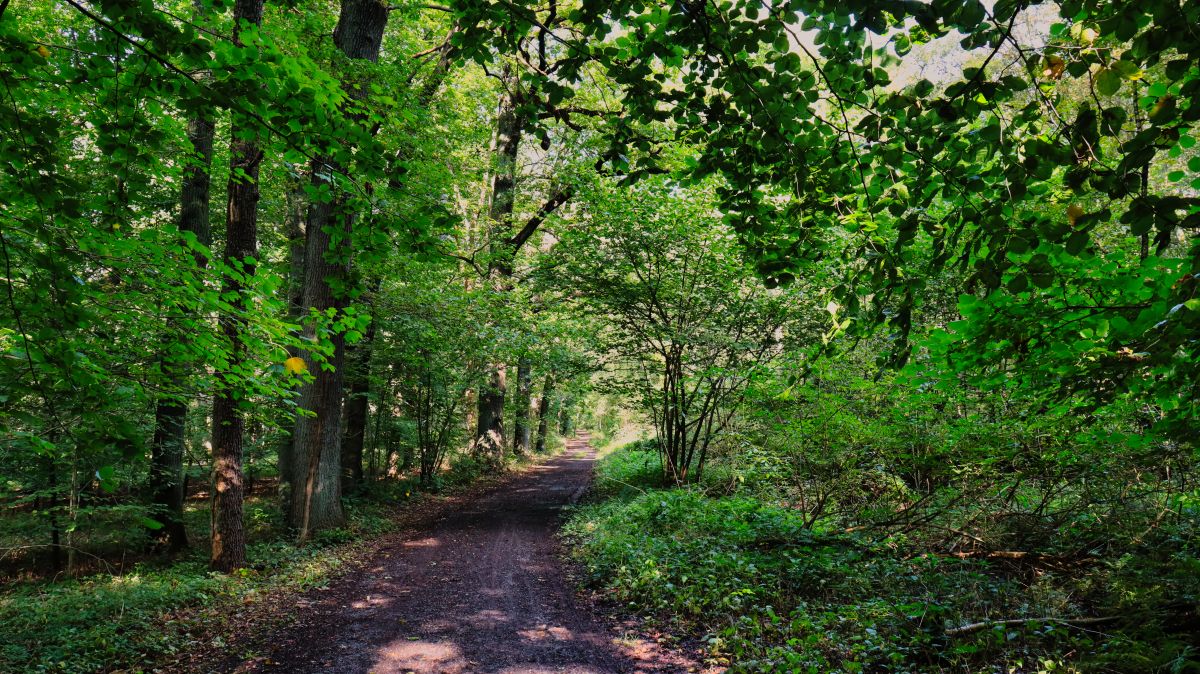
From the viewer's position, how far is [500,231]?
13.8 metres

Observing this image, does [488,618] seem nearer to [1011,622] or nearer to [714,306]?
[1011,622]

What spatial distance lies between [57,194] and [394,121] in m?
2.99

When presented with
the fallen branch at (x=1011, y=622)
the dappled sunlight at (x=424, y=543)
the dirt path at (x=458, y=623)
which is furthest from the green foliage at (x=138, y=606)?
the fallen branch at (x=1011, y=622)

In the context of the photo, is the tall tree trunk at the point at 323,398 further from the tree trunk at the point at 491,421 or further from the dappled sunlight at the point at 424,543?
the tree trunk at the point at 491,421

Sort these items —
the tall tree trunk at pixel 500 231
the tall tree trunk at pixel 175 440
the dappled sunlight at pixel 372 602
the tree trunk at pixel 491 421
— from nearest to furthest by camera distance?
the dappled sunlight at pixel 372 602, the tall tree trunk at pixel 175 440, the tall tree trunk at pixel 500 231, the tree trunk at pixel 491 421

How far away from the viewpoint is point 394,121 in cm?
531

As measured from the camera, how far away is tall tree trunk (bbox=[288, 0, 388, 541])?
29.7 ft

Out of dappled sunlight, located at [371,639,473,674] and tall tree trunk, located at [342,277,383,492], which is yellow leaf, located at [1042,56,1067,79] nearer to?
dappled sunlight, located at [371,639,473,674]

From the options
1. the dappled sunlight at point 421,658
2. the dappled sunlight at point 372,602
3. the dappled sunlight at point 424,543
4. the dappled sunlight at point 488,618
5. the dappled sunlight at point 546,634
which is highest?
the dappled sunlight at point 546,634

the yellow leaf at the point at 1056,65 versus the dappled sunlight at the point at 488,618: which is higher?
the yellow leaf at the point at 1056,65

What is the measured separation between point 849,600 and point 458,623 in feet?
13.5

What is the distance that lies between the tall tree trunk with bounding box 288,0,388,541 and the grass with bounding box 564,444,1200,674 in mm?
4980

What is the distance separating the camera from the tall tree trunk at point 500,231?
44.5 ft

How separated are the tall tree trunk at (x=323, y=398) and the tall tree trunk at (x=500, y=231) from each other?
7.96 ft
